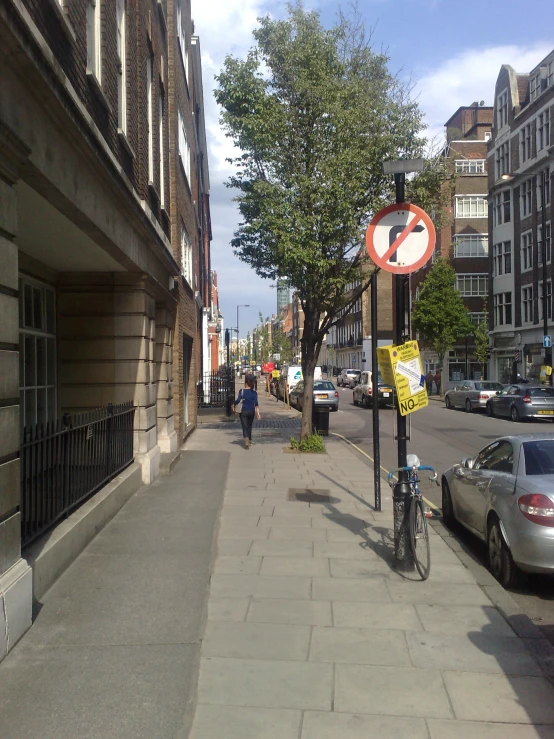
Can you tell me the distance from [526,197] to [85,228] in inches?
1584

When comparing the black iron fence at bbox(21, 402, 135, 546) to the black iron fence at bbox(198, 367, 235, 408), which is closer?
the black iron fence at bbox(21, 402, 135, 546)

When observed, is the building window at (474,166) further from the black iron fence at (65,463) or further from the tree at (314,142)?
the black iron fence at (65,463)

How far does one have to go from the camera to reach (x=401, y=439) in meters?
6.86

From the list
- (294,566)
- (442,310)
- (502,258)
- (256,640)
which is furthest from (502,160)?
(256,640)

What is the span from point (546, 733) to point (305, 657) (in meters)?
1.55

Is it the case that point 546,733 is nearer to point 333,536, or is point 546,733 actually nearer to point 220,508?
point 333,536

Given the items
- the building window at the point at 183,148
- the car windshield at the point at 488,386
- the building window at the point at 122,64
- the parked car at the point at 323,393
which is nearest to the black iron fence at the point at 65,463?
the building window at the point at 122,64

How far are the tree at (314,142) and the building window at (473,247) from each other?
37.3m

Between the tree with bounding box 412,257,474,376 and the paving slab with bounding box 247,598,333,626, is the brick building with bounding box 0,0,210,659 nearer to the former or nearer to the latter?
the paving slab with bounding box 247,598,333,626

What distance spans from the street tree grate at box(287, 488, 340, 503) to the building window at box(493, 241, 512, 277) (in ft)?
123

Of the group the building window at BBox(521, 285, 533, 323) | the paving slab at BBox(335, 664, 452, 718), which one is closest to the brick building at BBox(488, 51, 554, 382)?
the building window at BBox(521, 285, 533, 323)

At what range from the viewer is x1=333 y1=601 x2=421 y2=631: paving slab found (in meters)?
5.36

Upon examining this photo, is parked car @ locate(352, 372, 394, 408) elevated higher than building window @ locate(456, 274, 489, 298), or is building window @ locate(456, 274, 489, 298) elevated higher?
building window @ locate(456, 274, 489, 298)

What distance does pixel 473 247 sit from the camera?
51.7 m
